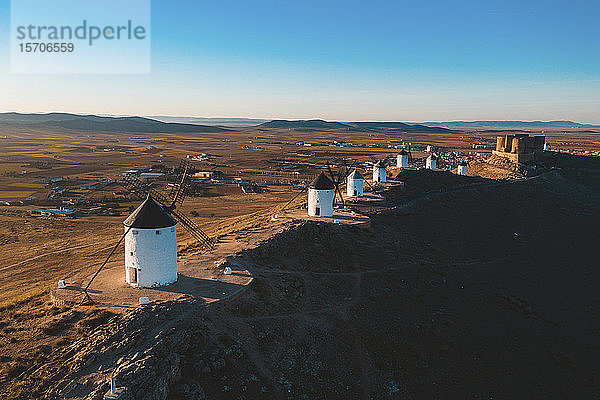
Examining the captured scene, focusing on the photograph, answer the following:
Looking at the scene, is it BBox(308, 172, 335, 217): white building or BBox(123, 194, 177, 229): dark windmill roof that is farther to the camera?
BBox(308, 172, 335, 217): white building

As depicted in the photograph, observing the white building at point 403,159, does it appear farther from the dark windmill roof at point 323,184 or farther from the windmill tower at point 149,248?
the windmill tower at point 149,248

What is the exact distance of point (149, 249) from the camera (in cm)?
2120

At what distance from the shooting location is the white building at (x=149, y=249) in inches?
834

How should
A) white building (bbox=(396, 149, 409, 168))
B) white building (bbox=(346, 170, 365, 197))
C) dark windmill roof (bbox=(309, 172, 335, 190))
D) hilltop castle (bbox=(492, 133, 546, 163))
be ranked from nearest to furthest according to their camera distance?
dark windmill roof (bbox=(309, 172, 335, 190))
white building (bbox=(346, 170, 365, 197))
white building (bbox=(396, 149, 409, 168))
hilltop castle (bbox=(492, 133, 546, 163))

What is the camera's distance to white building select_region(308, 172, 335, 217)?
38.2 meters

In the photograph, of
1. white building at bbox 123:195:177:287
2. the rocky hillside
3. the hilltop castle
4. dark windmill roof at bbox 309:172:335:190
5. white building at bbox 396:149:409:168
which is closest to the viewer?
the rocky hillside

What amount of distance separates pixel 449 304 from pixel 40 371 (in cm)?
2310

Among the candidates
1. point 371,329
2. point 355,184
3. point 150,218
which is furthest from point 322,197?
point 150,218

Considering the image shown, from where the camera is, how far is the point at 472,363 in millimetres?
22203

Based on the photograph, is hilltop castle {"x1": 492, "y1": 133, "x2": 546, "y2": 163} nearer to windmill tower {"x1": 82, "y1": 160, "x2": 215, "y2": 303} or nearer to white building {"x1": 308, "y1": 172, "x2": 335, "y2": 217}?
white building {"x1": 308, "y1": 172, "x2": 335, "y2": 217}

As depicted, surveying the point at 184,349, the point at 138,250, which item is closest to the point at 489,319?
the point at 184,349

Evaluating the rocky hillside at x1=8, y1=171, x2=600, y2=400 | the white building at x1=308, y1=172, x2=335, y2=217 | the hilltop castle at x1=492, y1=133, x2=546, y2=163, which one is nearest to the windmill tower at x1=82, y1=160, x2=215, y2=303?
the rocky hillside at x1=8, y1=171, x2=600, y2=400

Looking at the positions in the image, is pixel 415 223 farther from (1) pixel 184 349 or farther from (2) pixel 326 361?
(1) pixel 184 349

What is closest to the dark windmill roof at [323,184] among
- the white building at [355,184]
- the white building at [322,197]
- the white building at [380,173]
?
the white building at [322,197]
